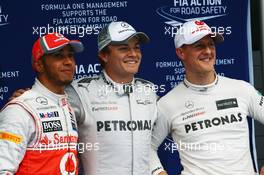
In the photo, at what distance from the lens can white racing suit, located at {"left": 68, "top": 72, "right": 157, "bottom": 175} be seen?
3074 mm

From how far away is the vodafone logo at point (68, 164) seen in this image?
2793 mm

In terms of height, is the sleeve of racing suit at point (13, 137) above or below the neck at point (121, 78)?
below

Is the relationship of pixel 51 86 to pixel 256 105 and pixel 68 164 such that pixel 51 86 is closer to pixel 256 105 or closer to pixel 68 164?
pixel 68 164

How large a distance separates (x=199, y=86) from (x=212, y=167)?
1.56 ft

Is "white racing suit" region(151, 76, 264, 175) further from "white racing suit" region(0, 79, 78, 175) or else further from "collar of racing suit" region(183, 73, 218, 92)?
"white racing suit" region(0, 79, 78, 175)

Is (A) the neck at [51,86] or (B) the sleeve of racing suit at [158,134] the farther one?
(B) the sleeve of racing suit at [158,134]

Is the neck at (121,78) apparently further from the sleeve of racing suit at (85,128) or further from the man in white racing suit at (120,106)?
the sleeve of racing suit at (85,128)

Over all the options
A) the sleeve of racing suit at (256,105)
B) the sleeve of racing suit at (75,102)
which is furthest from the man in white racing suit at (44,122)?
the sleeve of racing suit at (256,105)

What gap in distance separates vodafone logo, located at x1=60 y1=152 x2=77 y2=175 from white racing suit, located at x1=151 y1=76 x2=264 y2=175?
0.56m

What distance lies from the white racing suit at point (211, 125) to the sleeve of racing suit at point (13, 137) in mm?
868

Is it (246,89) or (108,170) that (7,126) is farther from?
(246,89)

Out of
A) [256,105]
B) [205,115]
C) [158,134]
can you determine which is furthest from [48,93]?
[256,105]

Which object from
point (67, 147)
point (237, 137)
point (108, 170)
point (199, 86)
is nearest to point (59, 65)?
point (67, 147)
